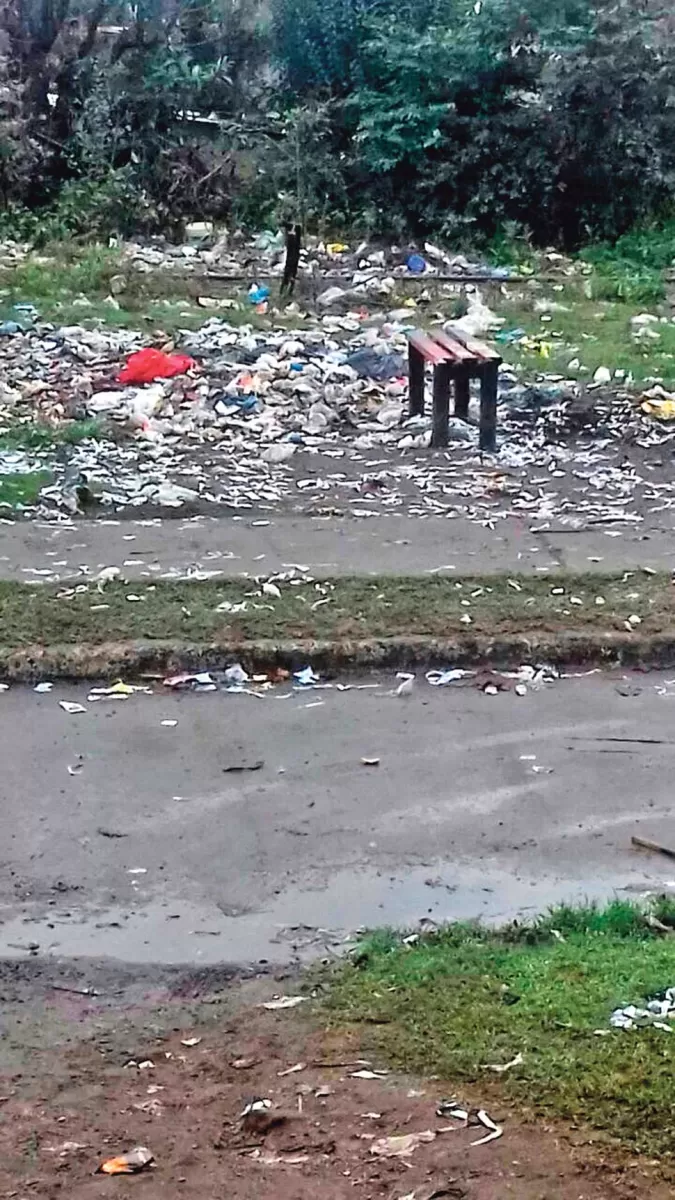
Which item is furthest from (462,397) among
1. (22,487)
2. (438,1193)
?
(438,1193)

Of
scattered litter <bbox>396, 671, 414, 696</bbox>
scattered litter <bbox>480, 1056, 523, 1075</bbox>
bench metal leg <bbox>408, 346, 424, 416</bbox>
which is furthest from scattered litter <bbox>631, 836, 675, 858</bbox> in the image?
bench metal leg <bbox>408, 346, 424, 416</bbox>

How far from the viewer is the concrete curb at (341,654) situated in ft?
16.2

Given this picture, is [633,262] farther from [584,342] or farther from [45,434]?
[45,434]

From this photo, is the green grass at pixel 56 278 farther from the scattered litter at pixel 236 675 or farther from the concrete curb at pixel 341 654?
the scattered litter at pixel 236 675

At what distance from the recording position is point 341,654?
5.04 metres

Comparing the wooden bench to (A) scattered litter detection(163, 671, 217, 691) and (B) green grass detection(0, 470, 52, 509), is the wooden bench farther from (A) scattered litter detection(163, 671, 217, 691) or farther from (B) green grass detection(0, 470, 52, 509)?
(A) scattered litter detection(163, 671, 217, 691)

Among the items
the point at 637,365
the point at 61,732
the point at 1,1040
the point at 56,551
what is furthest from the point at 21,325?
the point at 1,1040

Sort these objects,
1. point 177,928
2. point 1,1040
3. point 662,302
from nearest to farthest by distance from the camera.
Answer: point 1,1040, point 177,928, point 662,302

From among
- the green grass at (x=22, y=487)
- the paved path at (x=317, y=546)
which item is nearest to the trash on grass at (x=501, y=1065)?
the paved path at (x=317, y=546)

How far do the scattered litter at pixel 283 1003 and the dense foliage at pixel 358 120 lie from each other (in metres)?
13.5

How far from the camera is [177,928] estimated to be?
137 inches

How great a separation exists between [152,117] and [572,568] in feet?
41.4

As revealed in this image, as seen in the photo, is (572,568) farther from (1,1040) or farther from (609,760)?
(1,1040)

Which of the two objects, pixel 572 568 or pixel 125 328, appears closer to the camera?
pixel 572 568
